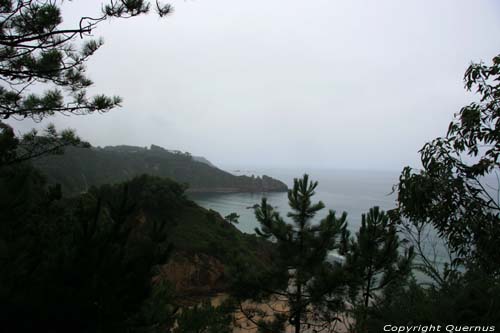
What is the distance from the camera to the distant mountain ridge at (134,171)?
39.3 metres

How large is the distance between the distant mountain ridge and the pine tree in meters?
36.5

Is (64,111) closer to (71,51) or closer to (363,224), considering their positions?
(71,51)

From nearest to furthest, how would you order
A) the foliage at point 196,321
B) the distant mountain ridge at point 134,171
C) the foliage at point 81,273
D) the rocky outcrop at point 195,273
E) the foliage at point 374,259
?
the foliage at point 81,273
the foliage at point 196,321
the foliage at point 374,259
the rocky outcrop at point 195,273
the distant mountain ridge at point 134,171

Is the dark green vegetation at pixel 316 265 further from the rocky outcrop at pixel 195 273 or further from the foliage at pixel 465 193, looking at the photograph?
the rocky outcrop at pixel 195 273

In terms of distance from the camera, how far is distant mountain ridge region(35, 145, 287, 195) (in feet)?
129

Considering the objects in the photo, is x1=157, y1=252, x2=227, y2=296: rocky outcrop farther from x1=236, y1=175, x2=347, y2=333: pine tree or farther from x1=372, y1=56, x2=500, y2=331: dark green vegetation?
x1=372, y1=56, x2=500, y2=331: dark green vegetation

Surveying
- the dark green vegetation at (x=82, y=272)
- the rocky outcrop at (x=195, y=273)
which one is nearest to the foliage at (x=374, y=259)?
the dark green vegetation at (x=82, y=272)

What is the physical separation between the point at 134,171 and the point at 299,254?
54.9 metres

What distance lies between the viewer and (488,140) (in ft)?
6.83

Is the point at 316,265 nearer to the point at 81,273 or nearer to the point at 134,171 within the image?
the point at 81,273

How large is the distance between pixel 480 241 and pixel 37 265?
3030 mm

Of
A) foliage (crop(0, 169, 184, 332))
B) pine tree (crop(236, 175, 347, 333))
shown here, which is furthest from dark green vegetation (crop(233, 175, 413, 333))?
foliage (crop(0, 169, 184, 332))

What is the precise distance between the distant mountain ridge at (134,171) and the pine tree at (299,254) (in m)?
36.5

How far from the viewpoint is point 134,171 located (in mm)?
53344
